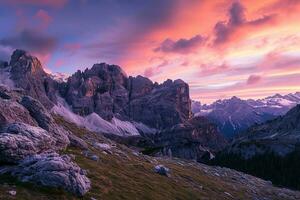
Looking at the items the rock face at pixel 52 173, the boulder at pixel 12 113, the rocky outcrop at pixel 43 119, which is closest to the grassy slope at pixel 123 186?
the rock face at pixel 52 173

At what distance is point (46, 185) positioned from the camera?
175ft

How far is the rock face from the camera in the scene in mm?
54250

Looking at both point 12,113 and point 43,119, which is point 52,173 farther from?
point 43,119

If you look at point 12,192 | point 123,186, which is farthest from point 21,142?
point 123,186

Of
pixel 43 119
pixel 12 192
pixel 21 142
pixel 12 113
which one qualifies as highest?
pixel 12 113

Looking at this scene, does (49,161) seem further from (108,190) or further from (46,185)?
(108,190)

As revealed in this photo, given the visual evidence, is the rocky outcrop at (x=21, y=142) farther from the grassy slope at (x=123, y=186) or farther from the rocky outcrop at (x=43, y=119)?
the rocky outcrop at (x=43, y=119)

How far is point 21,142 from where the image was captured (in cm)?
6312

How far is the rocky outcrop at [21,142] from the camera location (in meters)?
59.9

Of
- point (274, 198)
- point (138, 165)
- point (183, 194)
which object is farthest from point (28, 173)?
point (274, 198)

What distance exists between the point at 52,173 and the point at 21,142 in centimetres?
1074

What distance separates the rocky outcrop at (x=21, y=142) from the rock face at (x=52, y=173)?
8.69 ft

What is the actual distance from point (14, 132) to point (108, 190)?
17014mm

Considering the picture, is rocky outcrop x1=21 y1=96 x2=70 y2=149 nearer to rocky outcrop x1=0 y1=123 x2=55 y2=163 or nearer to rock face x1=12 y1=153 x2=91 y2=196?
rocky outcrop x1=0 y1=123 x2=55 y2=163
